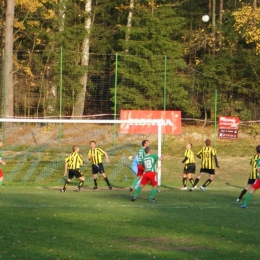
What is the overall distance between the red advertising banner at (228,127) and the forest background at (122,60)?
7.19 ft

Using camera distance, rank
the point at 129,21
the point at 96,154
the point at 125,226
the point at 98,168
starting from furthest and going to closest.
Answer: the point at 129,21
the point at 98,168
the point at 96,154
the point at 125,226

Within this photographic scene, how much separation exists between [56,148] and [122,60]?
823 cm

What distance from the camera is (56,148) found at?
110ft

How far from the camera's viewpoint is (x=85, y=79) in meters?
38.8

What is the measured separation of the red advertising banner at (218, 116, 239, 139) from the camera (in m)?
37.7

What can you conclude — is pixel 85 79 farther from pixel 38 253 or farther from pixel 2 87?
pixel 38 253

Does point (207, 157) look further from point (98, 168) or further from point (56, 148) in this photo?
point (56, 148)

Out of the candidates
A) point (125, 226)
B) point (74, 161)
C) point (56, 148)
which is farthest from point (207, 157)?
point (125, 226)

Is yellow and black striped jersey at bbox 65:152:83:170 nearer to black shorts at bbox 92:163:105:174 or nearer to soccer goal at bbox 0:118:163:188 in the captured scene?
black shorts at bbox 92:163:105:174

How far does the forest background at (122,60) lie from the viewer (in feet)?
125

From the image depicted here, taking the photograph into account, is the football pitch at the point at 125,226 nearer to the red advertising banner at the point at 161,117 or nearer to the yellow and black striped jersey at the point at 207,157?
the yellow and black striped jersey at the point at 207,157

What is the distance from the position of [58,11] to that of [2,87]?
850 cm

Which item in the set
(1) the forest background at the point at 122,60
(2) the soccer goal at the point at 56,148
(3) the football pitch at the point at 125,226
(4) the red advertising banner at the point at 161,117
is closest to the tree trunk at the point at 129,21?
(1) the forest background at the point at 122,60

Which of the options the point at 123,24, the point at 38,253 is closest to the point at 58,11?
the point at 123,24
